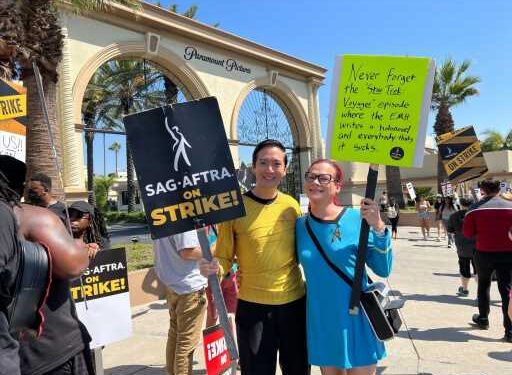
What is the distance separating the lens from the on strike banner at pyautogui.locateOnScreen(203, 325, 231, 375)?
8.25 ft

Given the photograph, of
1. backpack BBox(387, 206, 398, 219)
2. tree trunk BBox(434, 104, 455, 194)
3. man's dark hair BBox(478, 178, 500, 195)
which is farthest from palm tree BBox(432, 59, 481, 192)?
man's dark hair BBox(478, 178, 500, 195)

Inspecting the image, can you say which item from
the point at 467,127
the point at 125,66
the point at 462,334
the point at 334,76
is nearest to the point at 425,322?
the point at 462,334

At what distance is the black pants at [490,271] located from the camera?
5180 mm

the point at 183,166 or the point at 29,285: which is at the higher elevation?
the point at 183,166

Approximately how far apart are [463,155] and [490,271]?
3.92 meters

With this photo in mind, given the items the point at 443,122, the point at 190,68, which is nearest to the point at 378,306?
the point at 190,68

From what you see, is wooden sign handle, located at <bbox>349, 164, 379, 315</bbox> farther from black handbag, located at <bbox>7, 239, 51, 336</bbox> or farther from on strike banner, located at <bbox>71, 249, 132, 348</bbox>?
on strike banner, located at <bbox>71, 249, 132, 348</bbox>

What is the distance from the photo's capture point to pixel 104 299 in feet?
11.5

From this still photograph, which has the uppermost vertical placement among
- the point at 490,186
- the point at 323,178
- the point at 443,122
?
the point at 443,122

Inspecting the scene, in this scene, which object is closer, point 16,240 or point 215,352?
point 16,240

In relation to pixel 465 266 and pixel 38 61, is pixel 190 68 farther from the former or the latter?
pixel 465 266

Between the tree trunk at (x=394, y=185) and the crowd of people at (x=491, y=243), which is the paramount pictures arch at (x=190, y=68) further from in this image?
the crowd of people at (x=491, y=243)

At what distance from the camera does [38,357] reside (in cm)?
205

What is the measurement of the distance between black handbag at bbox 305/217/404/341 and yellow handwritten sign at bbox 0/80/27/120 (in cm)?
326
